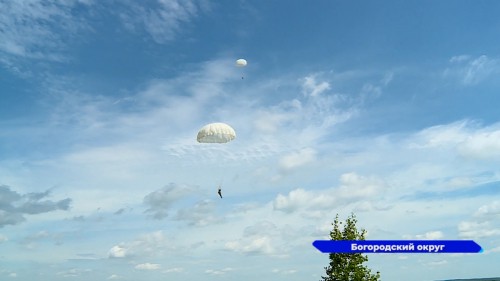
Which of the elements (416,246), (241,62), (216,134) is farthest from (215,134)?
(416,246)

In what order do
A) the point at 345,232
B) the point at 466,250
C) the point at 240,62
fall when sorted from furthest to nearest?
1. the point at 345,232
2. the point at 240,62
3. the point at 466,250

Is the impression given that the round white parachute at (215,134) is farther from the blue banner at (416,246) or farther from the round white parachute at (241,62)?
the blue banner at (416,246)

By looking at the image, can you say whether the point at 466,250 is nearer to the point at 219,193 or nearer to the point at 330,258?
the point at 330,258

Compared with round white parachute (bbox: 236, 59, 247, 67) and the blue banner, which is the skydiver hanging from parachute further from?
the blue banner

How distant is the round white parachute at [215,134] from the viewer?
5269 centimetres

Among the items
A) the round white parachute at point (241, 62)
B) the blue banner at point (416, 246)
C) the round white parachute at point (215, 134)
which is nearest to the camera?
the blue banner at point (416, 246)

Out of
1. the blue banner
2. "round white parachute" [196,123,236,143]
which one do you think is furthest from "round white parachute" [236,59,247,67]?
the blue banner

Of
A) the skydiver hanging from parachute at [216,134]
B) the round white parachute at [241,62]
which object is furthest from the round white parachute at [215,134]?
the round white parachute at [241,62]

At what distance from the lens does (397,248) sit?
3172cm

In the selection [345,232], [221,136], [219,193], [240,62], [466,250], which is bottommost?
[466,250]

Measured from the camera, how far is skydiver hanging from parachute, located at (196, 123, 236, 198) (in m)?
52.7

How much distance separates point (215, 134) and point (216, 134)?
0.39 feet

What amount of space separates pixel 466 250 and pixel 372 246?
5.87 meters

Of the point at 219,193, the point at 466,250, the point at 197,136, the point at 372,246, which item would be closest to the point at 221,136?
the point at 197,136
